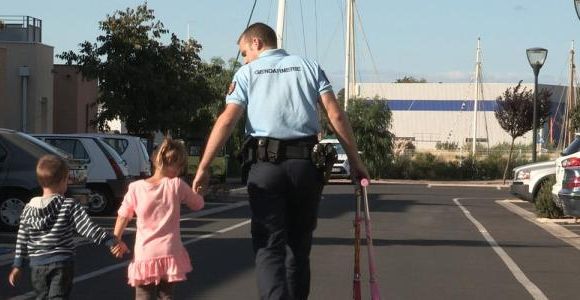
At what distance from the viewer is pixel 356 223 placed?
708 cm

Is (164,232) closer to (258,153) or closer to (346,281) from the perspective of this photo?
(258,153)

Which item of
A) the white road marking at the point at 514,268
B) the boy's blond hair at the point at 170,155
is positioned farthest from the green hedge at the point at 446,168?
the boy's blond hair at the point at 170,155

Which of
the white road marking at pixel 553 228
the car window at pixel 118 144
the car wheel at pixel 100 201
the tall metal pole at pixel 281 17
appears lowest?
the white road marking at pixel 553 228

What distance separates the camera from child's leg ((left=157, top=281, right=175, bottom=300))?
6637 mm

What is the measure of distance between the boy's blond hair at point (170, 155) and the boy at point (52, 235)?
58cm

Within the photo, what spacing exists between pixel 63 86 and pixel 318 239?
2516 centimetres

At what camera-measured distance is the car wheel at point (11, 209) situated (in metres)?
15.8

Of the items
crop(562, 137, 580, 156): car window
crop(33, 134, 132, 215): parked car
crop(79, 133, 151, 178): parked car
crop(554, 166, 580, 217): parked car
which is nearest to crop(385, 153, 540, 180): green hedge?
crop(562, 137, 580, 156): car window

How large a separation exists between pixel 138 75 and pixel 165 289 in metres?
25.2

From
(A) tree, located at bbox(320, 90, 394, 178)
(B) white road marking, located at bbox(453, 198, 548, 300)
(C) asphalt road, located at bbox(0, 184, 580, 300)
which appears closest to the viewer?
(C) asphalt road, located at bbox(0, 184, 580, 300)

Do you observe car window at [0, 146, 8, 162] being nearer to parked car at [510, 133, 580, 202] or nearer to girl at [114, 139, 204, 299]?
girl at [114, 139, 204, 299]

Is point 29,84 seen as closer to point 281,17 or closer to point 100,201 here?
point 281,17

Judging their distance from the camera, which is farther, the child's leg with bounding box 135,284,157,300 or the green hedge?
the green hedge

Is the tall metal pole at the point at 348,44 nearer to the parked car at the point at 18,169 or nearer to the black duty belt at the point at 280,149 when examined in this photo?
the parked car at the point at 18,169
